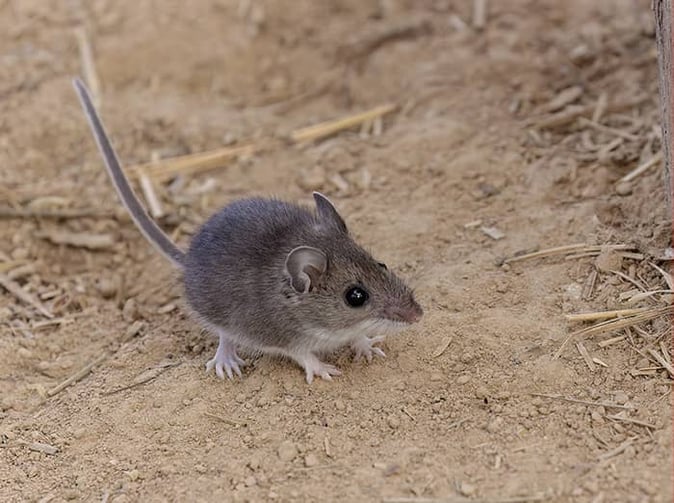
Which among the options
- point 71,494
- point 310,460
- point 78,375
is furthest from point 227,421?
point 78,375

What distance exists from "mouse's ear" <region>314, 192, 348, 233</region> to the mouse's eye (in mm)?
435

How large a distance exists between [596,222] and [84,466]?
348 centimetres

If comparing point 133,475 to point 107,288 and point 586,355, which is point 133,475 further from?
point 586,355

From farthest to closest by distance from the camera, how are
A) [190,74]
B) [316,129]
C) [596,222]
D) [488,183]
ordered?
1. [190,74]
2. [316,129]
3. [488,183]
4. [596,222]

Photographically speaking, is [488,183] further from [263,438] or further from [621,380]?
[263,438]

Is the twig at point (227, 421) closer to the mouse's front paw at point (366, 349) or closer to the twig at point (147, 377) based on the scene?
the twig at point (147, 377)

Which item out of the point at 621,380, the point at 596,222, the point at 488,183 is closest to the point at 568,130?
the point at 488,183

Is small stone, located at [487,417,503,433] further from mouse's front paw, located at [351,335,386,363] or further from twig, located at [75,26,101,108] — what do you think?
twig, located at [75,26,101,108]

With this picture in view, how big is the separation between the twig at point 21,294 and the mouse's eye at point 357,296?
2.42 m

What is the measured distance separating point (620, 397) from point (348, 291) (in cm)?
153

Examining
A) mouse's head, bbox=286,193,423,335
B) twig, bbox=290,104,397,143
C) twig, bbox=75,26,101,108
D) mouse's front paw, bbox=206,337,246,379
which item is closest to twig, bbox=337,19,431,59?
twig, bbox=290,104,397,143

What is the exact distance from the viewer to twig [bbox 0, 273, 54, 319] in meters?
6.03

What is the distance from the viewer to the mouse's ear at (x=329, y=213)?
504 cm

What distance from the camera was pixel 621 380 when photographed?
4438 millimetres
